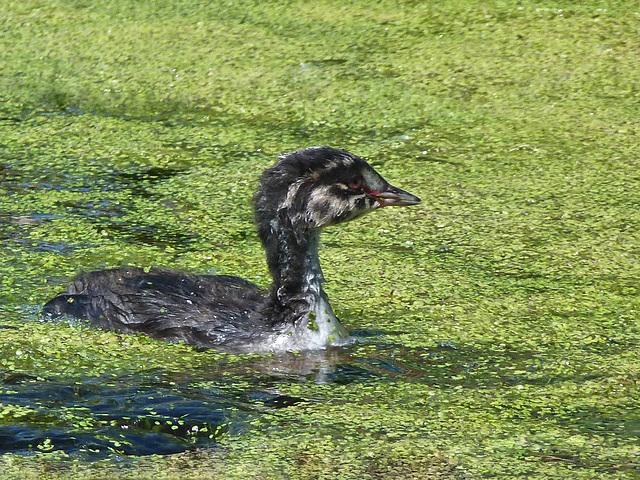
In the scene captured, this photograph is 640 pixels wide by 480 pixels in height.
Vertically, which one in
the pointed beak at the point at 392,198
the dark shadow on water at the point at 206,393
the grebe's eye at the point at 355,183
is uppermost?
the grebe's eye at the point at 355,183

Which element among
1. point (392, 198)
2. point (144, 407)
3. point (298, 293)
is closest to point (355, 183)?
point (392, 198)

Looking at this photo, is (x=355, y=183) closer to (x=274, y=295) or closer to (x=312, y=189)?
(x=312, y=189)

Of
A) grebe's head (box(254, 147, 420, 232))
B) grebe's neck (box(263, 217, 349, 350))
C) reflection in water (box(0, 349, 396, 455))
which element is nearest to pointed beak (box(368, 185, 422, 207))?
grebe's head (box(254, 147, 420, 232))

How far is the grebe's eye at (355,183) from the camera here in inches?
252

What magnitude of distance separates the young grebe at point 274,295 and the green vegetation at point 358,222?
14 centimetres

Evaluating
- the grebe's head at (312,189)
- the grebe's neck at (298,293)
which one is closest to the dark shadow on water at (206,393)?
the grebe's neck at (298,293)

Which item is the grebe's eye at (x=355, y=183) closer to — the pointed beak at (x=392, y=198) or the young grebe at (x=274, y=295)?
the young grebe at (x=274, y=295)

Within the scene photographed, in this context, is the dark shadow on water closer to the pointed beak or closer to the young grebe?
the young grebe

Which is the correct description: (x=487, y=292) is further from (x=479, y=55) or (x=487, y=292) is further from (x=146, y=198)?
(x=479, y=55)

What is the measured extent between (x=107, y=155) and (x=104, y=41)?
222 centimetres

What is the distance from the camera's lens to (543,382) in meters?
5.58

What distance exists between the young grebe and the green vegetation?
144 millimetres

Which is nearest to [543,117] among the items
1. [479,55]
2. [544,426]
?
[479,55]

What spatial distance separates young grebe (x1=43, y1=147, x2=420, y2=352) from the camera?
6.13 m
